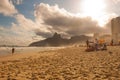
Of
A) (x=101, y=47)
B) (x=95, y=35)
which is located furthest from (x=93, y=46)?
(x=95, y=35)

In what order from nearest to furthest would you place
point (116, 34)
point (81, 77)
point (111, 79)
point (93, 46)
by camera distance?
point (111, 79) < point (81, 77) < point (93, 46) < point (116, 34)

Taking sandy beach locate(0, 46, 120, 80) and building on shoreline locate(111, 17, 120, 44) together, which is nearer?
sandy beach locate(0, 46, 120, 80)

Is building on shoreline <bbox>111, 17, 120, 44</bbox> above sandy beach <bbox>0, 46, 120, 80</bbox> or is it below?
above

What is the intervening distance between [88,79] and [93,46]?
2146cm

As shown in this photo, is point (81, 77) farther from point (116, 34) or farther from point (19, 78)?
point (116, 34)

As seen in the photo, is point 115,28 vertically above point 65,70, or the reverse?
point 115,28

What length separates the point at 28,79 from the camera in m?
8.04

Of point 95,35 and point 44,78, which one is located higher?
point 95,35

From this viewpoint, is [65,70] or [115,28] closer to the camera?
[65,70]

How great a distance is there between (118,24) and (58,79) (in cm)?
7028

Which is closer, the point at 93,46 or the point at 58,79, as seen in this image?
the point at 58,79

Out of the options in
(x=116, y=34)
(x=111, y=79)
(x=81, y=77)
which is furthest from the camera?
(x=116, y=34)

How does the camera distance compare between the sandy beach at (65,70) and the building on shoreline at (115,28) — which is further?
the building on shoreline at (115,28)

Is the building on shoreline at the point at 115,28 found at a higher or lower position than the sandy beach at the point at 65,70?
higher
